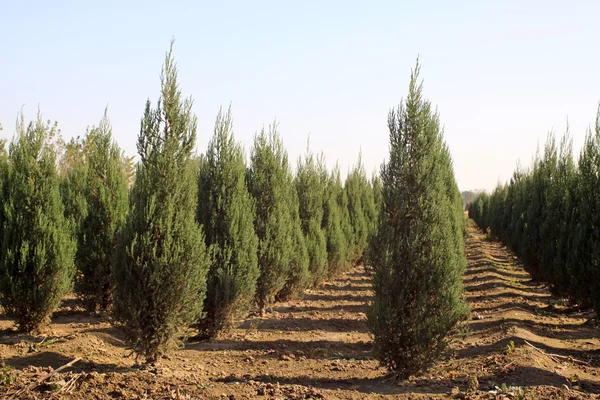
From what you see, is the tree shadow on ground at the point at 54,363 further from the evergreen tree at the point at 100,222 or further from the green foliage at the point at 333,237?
the green foliage at the point at 333,237

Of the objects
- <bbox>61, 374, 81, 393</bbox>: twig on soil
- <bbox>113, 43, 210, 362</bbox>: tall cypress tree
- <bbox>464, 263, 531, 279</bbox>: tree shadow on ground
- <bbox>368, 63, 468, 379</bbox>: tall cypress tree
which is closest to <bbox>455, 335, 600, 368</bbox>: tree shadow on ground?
<bbox>368, 63, 468, 379</bbox>: tall cypress tree

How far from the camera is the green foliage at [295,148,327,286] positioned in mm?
14547

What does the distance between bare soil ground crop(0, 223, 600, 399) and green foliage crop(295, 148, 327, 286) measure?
249 centimetres

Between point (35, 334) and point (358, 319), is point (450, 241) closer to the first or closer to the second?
point (358, 319)

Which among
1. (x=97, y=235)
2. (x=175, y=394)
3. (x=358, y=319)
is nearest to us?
(x=175, y=394)

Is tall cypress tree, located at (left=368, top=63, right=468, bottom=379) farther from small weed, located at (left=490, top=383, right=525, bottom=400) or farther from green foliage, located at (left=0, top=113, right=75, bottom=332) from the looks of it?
green foliage, located at (left=0, top=113, right=75, bottom=332)

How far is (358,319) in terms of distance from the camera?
11578 millimetres

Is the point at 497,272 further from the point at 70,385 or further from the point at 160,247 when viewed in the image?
the point at 70,385

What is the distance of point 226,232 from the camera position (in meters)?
9.09

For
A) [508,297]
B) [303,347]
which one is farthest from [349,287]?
[303,347]

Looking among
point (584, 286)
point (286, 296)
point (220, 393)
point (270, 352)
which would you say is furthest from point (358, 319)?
point (220, 393)

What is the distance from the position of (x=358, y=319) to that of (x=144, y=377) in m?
6.54

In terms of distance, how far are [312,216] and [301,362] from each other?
7.62 metres

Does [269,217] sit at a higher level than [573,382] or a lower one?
higher
